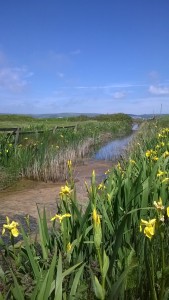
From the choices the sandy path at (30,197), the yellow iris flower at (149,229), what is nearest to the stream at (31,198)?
the sandy path at (30,197)

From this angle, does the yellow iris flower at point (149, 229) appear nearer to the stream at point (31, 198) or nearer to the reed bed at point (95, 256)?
the reed bed at point (95, 256)

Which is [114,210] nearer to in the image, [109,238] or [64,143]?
[109,238]

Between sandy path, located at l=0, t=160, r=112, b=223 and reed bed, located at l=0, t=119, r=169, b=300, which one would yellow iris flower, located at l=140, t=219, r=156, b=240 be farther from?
sandy path, located at l=0, t=160, r=112, b=223

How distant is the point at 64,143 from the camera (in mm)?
13984

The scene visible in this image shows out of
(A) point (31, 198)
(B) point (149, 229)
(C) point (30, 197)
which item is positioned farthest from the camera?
(C) point (30, 197)

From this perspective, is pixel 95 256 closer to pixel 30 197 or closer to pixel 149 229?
pixel 149 229

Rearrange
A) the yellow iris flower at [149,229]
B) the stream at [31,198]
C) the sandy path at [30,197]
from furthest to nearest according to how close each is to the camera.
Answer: the sandy path at [30,197]
the stream at [31,198]
the yellow iris flower at [149,229]

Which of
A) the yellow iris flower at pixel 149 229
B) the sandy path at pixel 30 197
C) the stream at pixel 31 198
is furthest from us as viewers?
the sandy path at pixel 30 197

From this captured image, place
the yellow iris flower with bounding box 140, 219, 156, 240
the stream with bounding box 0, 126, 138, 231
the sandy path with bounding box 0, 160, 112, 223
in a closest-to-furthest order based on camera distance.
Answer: the yellow iris flower with bounding box 140, 219, 156, 240
the stream with bounding box 0, 126, 138, 231
the sandy path with bounding box 0, 160, 112, 223

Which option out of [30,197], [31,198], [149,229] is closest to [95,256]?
[149,229]

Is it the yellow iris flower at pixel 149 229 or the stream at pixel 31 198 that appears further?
the stream at pixel 31 198

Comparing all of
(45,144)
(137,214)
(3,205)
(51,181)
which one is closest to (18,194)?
(3,205)

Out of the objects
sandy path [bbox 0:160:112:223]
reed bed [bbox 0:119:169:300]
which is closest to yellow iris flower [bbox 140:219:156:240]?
reed bed [bbox 0:119:169:300]

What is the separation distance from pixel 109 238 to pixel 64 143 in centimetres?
1182
